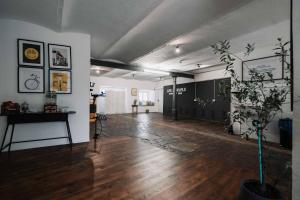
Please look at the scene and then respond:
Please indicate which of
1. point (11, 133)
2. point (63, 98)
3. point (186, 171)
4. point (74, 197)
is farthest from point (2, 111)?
point (186, 171)

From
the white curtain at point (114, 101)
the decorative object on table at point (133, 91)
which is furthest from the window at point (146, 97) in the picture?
the white curtain at point (114, 101)

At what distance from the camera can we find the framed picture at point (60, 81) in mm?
3746

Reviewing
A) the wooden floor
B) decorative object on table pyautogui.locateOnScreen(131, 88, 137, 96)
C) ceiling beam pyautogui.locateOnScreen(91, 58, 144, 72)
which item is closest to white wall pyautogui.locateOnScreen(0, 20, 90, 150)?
the wooden floor

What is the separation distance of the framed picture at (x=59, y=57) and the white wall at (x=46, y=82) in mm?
103

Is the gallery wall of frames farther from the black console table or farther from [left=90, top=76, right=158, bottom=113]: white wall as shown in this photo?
[left=90, top=76, right=158, bottom=113]: white wall

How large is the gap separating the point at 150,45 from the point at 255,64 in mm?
3370

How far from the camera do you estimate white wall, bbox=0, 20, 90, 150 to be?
3.38m

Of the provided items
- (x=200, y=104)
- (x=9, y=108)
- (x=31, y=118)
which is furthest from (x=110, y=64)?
(x=200, y=104)

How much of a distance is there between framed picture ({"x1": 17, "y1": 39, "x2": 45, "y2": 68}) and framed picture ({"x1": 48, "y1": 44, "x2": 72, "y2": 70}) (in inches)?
6.5

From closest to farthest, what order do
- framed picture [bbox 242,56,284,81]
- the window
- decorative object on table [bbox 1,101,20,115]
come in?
1. decorative object on table [bbox 1,101,20,115]
2. framed picture [bbox 242,56,284,81]
3. the window

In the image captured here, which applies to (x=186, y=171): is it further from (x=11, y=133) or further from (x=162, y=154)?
(x=11, y=133)

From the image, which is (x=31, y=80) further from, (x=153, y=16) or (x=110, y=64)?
(x=110, y=64)

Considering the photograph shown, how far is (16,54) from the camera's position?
345 centimetres

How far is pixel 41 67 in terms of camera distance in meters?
3.65
